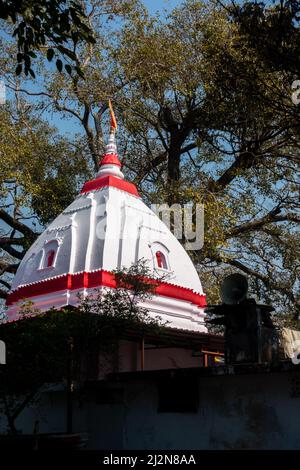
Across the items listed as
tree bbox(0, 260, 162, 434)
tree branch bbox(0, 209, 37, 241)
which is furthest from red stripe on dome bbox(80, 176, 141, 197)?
tree bbox(0, 260, 162, 434)

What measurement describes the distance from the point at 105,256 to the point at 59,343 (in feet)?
19.0

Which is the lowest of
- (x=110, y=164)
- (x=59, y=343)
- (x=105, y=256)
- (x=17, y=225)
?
(x=59, y=343)

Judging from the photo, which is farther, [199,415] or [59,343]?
[59,343]

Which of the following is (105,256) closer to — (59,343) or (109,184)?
(109,184)

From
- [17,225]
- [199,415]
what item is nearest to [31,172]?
[17,225]

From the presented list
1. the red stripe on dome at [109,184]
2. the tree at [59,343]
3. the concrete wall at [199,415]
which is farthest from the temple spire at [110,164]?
the concrete wall at [199,415]

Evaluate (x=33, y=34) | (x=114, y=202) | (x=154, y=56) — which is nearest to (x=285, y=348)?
(x=114, y=202)

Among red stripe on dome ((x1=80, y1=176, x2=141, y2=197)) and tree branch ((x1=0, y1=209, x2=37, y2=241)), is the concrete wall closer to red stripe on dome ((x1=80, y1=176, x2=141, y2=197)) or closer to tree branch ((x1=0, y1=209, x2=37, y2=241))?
red stripe on dome ((x1=80, y1=176, x2=141, y2=197))

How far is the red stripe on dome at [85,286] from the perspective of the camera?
49.9 ft

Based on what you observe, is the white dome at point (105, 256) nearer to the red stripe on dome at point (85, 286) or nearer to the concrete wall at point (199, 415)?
the red stripe on dome at point (85, 286)

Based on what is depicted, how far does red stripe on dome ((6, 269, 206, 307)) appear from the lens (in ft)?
49.9

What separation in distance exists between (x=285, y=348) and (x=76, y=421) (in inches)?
178

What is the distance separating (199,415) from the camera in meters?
9.87
